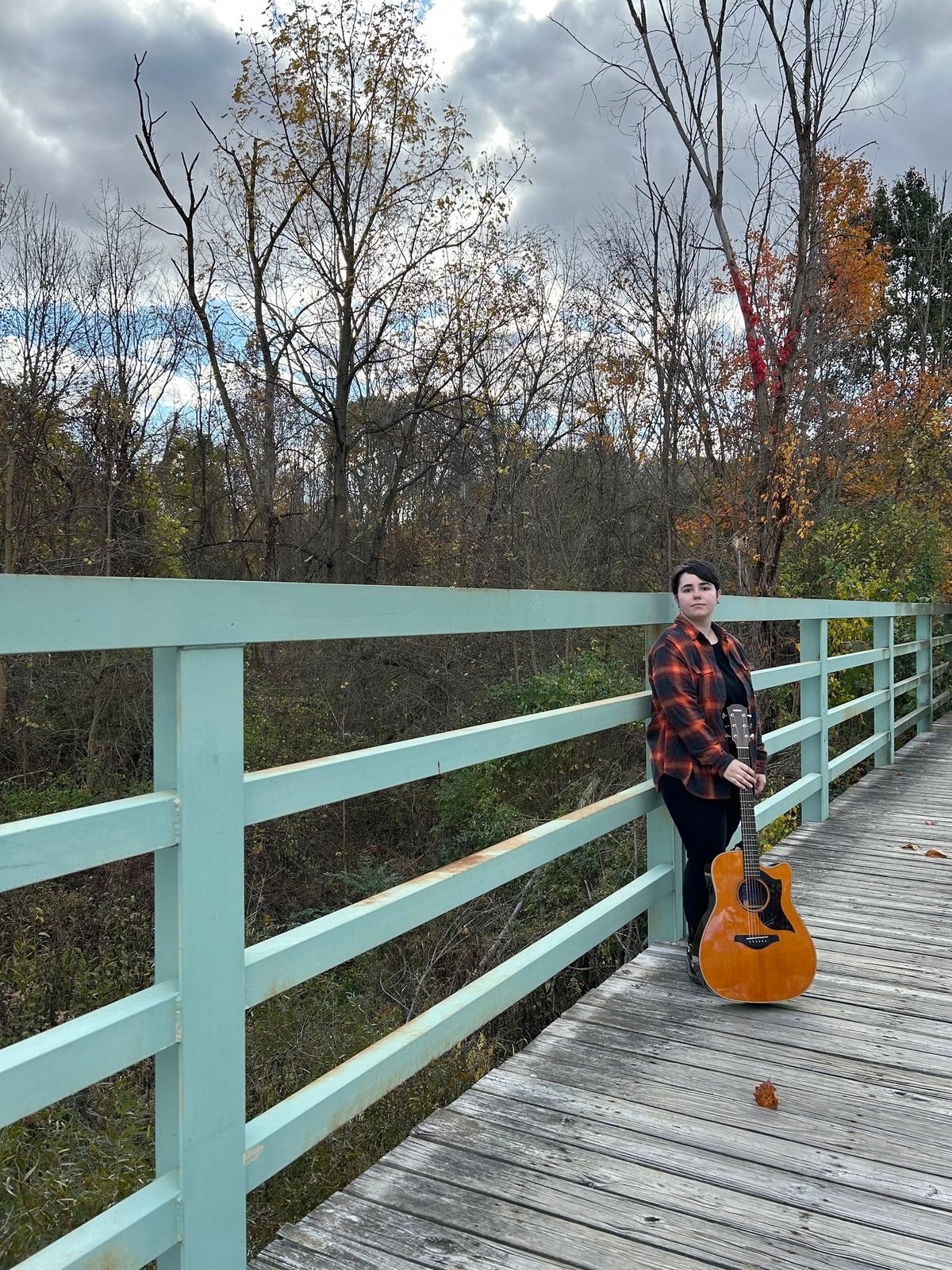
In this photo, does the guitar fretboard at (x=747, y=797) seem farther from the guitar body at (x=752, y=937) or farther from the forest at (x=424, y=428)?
the forest at (x=424, y=428)

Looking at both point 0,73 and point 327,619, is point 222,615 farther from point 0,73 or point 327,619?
point 0,73

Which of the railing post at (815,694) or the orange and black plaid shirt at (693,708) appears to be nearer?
the orange and black plaid shirt at (693,708)

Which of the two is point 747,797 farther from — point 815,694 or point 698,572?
point 815,694

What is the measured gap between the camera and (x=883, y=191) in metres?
24.7

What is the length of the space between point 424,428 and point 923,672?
30.8 ft

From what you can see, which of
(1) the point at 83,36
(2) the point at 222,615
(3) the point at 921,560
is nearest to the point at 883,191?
(3) the point at 921,560

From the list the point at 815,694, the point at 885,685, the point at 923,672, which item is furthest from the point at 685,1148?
the point at 923,672

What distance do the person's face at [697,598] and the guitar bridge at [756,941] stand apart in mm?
1108

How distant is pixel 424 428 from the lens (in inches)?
668

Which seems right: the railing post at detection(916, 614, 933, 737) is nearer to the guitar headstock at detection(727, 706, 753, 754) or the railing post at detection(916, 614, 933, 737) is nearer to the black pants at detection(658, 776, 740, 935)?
the black pants at detection(658, 776, 740, 935)

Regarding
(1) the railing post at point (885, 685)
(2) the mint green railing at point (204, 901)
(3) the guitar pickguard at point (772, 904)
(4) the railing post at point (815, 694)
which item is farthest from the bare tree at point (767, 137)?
(2) the mint green railing at point (204, 901)

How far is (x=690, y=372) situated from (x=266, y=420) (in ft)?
22.6

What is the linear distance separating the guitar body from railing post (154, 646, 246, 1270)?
1.94 meters

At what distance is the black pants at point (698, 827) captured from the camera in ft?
12.1
